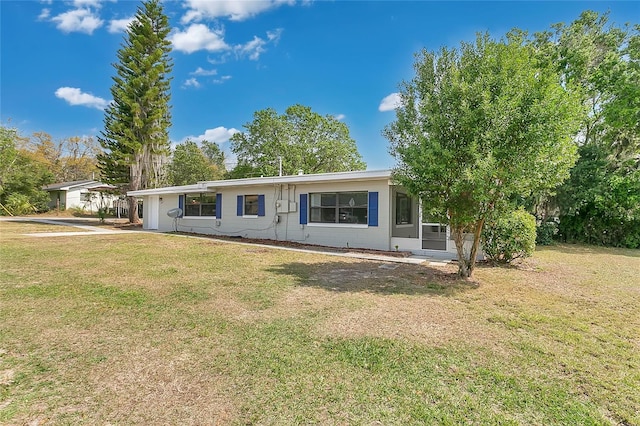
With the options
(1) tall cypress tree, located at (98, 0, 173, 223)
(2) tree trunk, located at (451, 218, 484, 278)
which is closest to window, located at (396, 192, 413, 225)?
(2) tree trunk, located at (451, 218, 484, 278)

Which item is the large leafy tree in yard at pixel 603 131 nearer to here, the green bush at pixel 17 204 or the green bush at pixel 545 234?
the green bush at pixel 545 234

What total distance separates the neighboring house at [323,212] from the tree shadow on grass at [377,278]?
2418 mm

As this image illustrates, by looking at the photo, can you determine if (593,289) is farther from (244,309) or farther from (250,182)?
(250,182)

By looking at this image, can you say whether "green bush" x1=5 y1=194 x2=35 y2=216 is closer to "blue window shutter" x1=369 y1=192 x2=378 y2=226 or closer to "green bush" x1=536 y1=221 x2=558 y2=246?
"blue window shutter" x1=369 y1=192 x2=378 y2=226

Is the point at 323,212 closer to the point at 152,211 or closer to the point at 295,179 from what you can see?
the point at 295,179

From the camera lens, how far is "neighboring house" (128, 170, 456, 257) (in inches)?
406

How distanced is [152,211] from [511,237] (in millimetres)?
17368

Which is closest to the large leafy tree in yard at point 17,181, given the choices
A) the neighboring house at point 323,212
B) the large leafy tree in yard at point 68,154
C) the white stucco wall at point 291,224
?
the large leafy tree in yard at point 68,154

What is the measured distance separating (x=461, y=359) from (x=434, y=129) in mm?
4121

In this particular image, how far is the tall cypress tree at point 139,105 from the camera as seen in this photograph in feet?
65.3

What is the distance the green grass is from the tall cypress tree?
16.2 m

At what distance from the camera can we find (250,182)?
41.7ft

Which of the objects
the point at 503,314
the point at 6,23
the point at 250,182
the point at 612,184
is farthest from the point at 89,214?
the point at 612,184

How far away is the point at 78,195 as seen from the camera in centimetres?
3012
